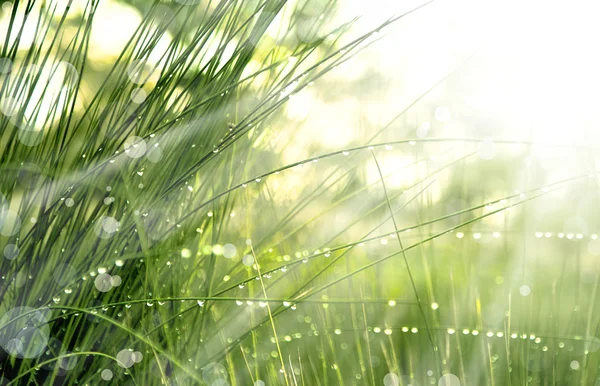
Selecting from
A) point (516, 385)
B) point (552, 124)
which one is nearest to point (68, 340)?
point (516, 385)

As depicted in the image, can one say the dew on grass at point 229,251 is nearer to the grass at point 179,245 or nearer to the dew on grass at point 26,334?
the grass at point 179,245

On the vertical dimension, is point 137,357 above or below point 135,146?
below

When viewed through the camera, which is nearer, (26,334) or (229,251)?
(26,334)

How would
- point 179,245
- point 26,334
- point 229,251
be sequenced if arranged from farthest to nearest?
point 229,251 < point 179,245 < point 26,334

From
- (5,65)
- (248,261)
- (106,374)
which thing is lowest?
(106,374)

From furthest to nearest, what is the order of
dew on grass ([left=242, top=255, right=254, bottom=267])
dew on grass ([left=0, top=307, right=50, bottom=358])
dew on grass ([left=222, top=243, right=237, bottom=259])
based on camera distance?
dew on grass ([left=222, top=243, right=237, bottom=259]) → dew on grass ([left=242, top=255, right=254, bottom=267]) → dew on grass ([left=0, top=307, right=50, bottom=358])

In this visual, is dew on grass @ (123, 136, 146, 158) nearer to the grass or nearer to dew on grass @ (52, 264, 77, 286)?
the grass

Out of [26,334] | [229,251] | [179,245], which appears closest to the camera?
[26,334]


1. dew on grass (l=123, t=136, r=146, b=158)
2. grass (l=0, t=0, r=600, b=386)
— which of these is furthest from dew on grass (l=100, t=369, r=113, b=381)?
dew on grass (l=123, t=136, r=146, b=158)

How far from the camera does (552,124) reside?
0.75 meters

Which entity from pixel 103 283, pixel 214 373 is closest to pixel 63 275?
pixel 103 283

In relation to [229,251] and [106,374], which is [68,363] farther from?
[229,251]

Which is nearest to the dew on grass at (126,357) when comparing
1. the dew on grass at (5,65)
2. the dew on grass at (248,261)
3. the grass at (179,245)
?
the grass at (179,245)

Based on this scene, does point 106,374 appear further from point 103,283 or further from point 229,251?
point 229,251
